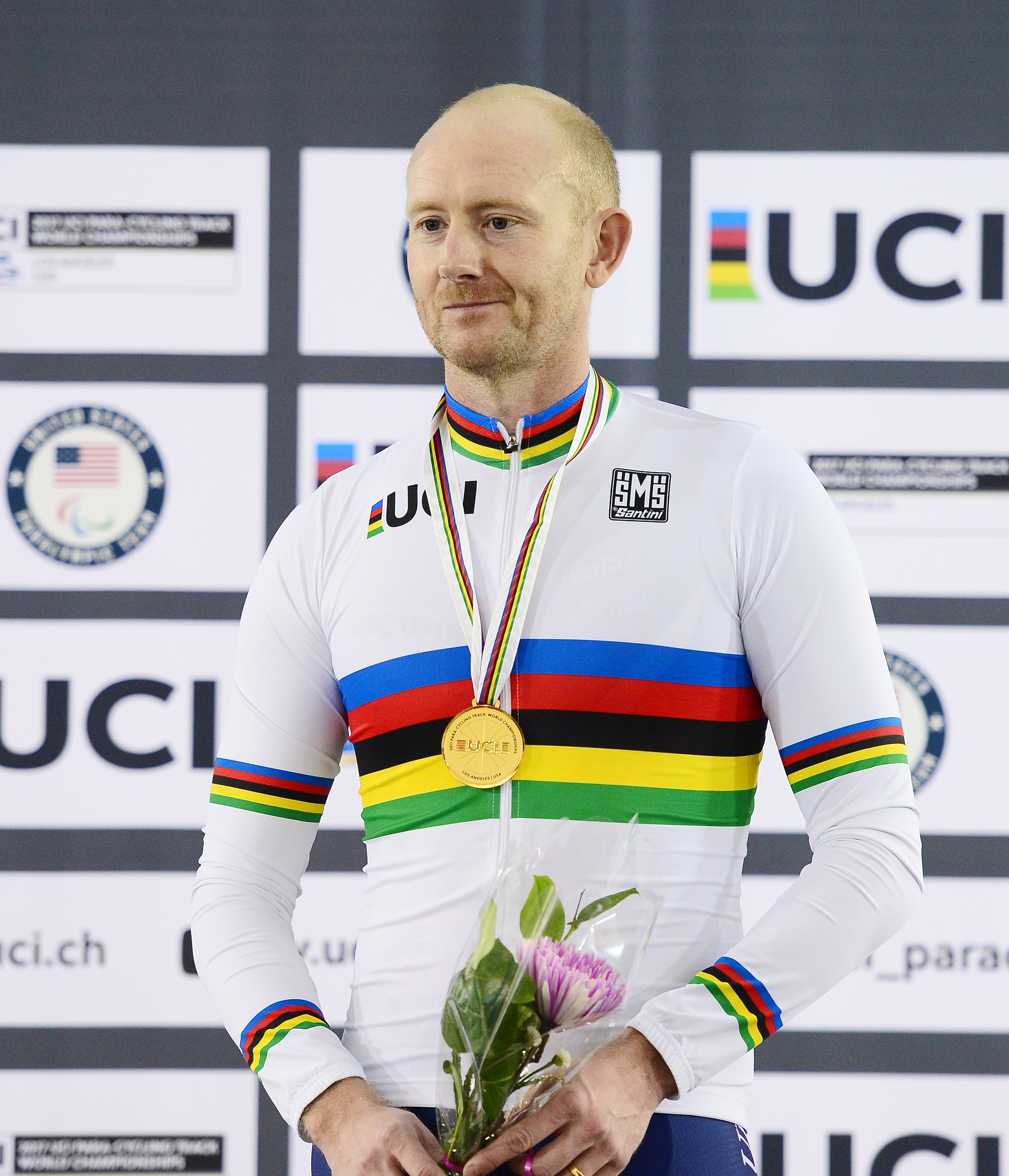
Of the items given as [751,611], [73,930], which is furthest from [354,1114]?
[73,930]

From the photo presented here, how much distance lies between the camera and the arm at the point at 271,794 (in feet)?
3.69

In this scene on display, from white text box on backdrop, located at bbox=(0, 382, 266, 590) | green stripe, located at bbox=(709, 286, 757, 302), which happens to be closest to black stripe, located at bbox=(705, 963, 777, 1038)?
white text box on backdrop, located at bbox=(0, 382, 266, 590)

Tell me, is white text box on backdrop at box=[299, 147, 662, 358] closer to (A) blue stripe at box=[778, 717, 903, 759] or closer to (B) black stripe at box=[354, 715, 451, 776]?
(B) black stripe at box=[354, 715, 451, 776]

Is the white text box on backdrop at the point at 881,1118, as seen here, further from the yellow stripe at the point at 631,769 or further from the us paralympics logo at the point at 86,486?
the us paralympics logo at the point at 86,486

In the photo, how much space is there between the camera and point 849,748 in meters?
1.04

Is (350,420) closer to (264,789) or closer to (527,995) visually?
(264,789)

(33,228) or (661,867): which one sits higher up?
(33,228)

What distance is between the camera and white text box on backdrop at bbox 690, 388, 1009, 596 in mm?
2342

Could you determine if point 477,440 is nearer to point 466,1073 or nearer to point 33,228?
point 466,1073

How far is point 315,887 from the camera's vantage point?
91.7 inches

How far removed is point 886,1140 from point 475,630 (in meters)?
1.77

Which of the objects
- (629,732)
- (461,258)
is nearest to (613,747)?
(629,732)

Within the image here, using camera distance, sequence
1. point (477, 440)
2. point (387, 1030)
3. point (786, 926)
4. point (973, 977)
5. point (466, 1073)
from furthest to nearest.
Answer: point (973, 977) < point (477, 440) < point (387, 1030) < point (786, 926) < point (466, 1073)

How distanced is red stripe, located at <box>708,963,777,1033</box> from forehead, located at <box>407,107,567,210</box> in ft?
2.34
